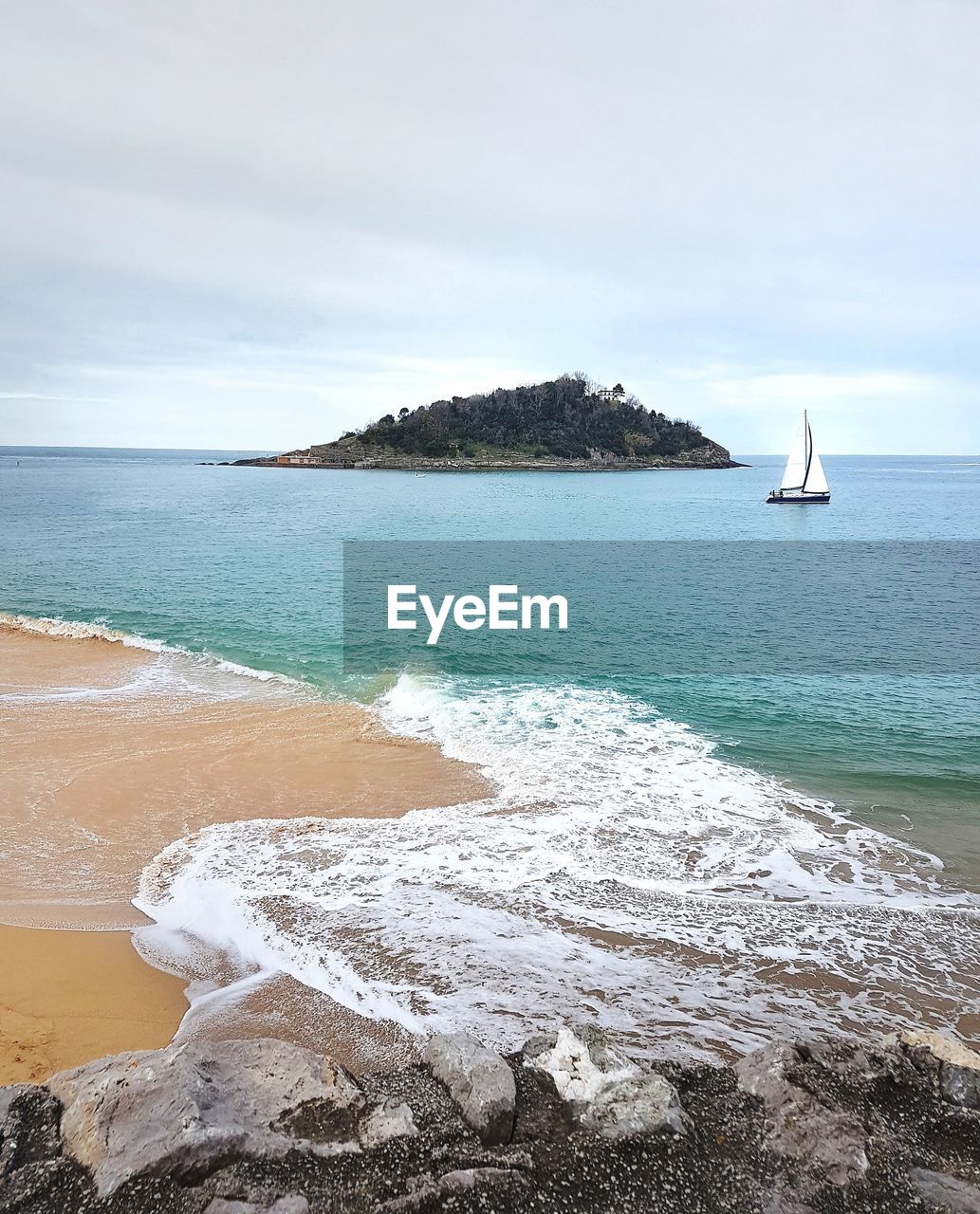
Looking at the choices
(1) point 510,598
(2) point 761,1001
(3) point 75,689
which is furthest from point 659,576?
(2) point 761,1001

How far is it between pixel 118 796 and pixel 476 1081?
28.8 feet

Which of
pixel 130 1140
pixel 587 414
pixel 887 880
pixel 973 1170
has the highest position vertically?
pixel 587 414

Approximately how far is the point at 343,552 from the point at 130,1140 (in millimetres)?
38796

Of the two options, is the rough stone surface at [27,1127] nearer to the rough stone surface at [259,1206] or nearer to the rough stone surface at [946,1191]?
the rough stone surface at [259,1206]

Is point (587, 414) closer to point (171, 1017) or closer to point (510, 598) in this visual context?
point (510, 598)

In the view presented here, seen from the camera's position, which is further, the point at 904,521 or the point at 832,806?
the point at 904,521

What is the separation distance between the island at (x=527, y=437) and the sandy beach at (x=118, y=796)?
136 m

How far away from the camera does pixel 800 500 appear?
86375mm

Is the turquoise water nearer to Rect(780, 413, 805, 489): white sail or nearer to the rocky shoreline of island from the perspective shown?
Rect(780, 413, 805, 489): white sail

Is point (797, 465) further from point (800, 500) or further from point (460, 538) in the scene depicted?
point (460, 538)

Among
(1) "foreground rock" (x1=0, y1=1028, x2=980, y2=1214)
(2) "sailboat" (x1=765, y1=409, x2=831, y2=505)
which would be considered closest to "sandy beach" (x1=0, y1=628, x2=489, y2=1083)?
(1) "foreground rock" (x1=0, y1=1028, x2=980, y2=1214)

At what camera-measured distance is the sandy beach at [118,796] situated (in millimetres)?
6594

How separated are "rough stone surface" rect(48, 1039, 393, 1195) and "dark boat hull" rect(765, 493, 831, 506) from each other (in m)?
88.3

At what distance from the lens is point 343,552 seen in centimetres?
4181
